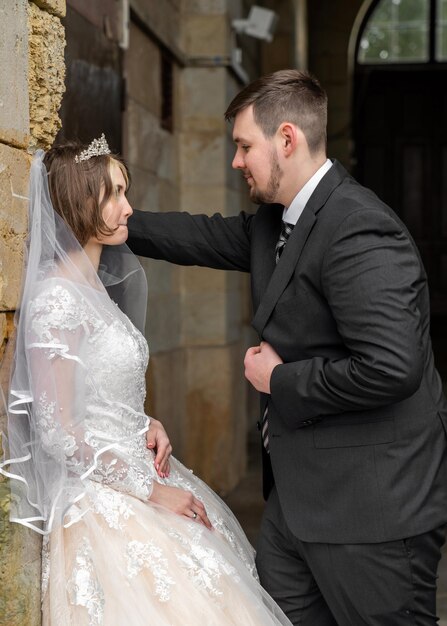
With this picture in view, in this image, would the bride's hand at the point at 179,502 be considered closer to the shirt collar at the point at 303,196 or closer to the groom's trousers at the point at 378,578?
the groom's trousers at the point at 378,578

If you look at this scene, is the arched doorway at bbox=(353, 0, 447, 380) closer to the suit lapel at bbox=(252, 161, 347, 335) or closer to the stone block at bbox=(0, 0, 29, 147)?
the suit lapel at bbox=(252, 161, 347, 335)

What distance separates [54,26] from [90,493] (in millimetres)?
1202

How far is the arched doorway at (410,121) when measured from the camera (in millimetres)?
13328

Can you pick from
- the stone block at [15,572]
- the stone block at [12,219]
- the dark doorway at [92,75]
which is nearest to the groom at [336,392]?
the stone block at [12,219]

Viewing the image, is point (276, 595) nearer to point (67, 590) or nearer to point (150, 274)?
point (67, 590)

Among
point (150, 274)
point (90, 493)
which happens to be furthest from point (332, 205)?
point (150, 274)

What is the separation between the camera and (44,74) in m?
2.47

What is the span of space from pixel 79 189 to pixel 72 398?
53 centimetres

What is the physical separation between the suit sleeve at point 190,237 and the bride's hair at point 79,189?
47 centimetres

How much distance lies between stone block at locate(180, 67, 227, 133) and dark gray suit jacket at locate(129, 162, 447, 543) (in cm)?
370

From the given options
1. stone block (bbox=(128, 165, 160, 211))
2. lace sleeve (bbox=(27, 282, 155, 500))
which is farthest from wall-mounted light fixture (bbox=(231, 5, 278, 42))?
lace sleeve (bbox=(27, 282, 155, 500))

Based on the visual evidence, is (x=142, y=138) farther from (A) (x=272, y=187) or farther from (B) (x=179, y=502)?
(B) (x=179, y=502)

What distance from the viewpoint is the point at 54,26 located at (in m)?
2.53

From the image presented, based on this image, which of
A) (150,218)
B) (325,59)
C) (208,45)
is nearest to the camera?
(150,218)
